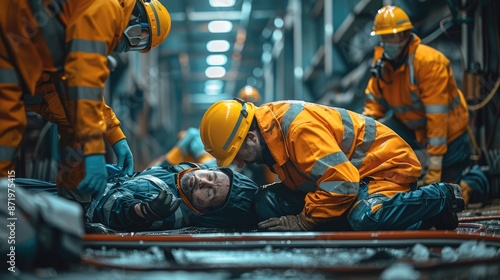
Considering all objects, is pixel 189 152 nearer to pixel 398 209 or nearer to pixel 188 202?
pixel 188 202

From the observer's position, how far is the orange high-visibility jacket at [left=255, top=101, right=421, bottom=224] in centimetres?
378

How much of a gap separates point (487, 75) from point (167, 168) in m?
3.86

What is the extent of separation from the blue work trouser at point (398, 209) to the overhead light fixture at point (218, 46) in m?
15.7

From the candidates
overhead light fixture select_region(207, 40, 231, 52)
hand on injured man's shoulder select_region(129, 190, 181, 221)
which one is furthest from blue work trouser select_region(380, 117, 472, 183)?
overhead light fixture select_region(207, 40, 231, 52)

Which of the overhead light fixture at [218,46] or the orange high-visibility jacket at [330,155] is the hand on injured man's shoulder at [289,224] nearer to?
the orange high-visibility jacket at [330,155]

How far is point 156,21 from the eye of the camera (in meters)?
4.32

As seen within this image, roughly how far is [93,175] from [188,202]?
1302 millimetres

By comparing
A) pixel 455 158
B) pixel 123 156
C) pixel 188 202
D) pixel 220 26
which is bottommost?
pixel 455 158

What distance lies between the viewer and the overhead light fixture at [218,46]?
63.8 ft

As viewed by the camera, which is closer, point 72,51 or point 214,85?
point 72,51

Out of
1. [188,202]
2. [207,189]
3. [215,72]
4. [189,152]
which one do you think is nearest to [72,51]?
[207,189]

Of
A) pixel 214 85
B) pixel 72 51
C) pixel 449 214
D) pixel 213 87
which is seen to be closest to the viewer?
pixel 72 51

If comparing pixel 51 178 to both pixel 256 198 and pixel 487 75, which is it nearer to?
pixel 256 198

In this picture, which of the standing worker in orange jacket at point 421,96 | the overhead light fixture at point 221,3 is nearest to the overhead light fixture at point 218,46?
the overhead light fixture at point 221,3
